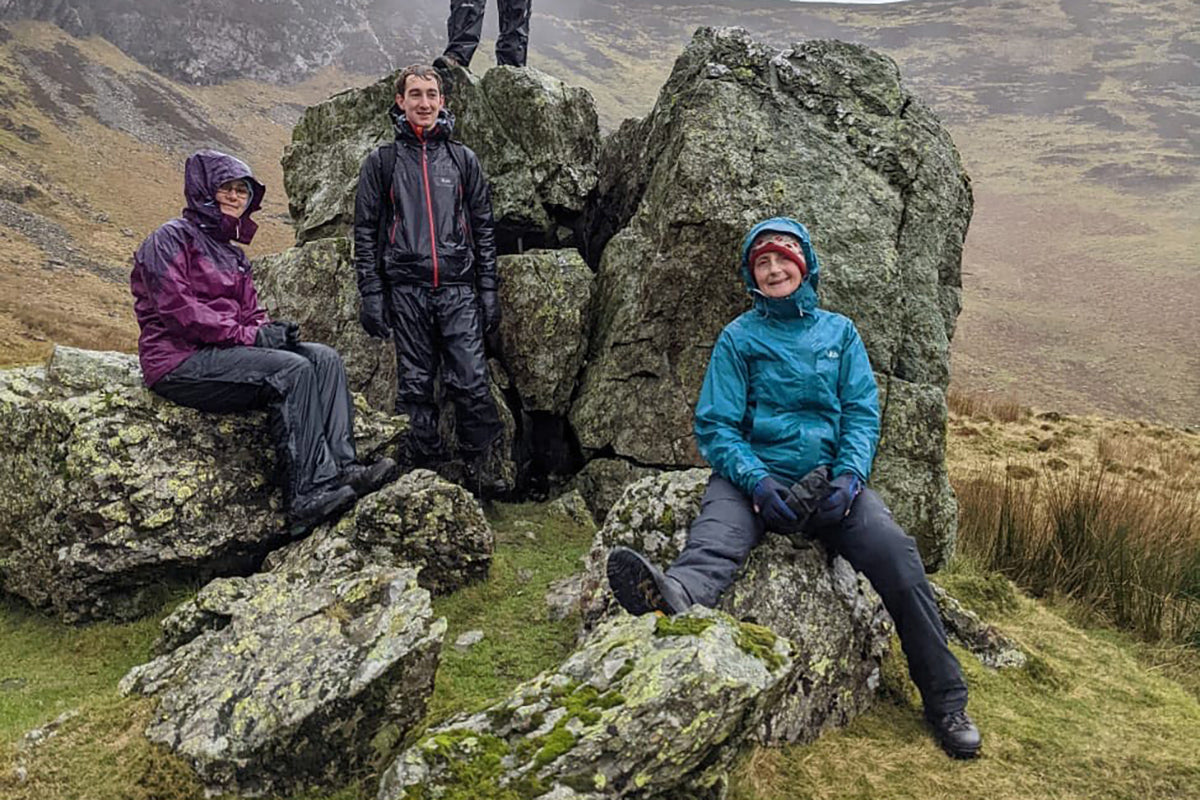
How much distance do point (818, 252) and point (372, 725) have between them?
6.05 metres

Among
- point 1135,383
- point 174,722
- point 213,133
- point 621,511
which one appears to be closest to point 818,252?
point 621,511

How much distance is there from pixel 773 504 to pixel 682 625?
1.11m

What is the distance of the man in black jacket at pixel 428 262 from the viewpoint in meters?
7.46

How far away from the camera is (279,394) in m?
6.18

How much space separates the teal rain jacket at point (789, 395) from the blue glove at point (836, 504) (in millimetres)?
164

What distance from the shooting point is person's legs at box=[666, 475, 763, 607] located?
172 inches

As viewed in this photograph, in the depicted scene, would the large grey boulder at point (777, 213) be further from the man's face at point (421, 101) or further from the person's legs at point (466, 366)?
the man's face at point (421, 101)

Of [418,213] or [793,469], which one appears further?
[418,213]

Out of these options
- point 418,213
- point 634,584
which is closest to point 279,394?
point 418,213

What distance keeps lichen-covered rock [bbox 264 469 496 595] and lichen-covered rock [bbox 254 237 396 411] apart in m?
2.31

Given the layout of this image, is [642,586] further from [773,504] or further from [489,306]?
[489,306]

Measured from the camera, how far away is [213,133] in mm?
60812

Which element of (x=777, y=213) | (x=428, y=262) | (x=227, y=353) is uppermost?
(x=777, y=213)

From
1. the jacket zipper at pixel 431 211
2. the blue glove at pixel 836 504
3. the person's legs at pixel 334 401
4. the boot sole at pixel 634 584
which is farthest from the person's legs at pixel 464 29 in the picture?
the boot sole at pixel 634 584
